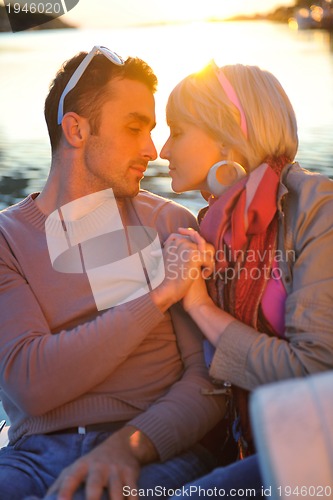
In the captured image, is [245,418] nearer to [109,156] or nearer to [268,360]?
[268,360]

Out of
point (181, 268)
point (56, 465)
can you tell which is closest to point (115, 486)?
point (56, 465)

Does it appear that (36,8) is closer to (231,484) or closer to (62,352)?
(62,352)

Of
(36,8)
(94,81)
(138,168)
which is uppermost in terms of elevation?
(36,8)

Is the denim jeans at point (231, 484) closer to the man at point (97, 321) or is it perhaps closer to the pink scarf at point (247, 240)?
the man at point (97, 321)

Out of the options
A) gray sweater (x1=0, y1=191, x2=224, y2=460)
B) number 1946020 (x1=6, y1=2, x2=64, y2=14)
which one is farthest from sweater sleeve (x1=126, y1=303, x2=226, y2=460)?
number 1946020 (x1=6, y1=2, x2=64, y2=14)

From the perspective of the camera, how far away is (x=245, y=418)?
1629 millimetres

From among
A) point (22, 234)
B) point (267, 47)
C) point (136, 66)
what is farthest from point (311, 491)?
point (267, 47)

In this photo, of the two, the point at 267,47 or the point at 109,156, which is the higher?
the point at 109,156

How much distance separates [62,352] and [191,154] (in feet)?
1.93

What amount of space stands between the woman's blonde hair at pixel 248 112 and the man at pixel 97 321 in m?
0.23

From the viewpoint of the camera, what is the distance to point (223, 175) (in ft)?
5.63

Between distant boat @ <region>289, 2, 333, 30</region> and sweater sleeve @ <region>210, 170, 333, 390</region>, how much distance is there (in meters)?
19.4

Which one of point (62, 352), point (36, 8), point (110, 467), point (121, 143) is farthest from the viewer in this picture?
point (36, 8)

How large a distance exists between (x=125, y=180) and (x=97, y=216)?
0.12 m
